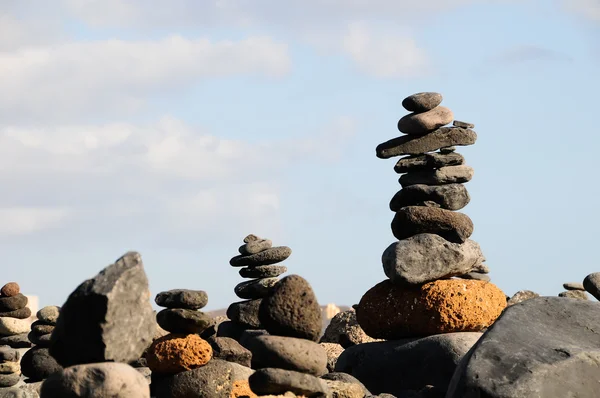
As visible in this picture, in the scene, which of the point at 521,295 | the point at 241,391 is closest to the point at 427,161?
the point at 241,391

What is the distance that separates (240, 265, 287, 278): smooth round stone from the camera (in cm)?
1992

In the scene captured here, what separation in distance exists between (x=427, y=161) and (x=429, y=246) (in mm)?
1842

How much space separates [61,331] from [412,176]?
25.9 feet

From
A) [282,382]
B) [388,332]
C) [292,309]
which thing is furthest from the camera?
[388,332]

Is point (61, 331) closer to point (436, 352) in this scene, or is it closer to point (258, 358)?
point (258, 358)

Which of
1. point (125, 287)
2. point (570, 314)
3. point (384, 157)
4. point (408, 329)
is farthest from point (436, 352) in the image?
point (125, 287)

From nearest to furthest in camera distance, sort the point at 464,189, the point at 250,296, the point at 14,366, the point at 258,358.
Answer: the point at 258,358 → the point at 464,189 → the point at 14,366 → the point at 250,296

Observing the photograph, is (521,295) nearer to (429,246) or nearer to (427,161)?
(427,161)

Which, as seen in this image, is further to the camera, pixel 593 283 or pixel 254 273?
pixel 254 273

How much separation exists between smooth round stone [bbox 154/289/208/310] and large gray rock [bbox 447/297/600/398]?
10.4 ft

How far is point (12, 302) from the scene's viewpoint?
1812 cm

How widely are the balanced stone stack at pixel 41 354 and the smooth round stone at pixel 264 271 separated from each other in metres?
3.92

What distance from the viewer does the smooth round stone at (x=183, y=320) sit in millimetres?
12125

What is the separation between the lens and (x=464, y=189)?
1596cm
